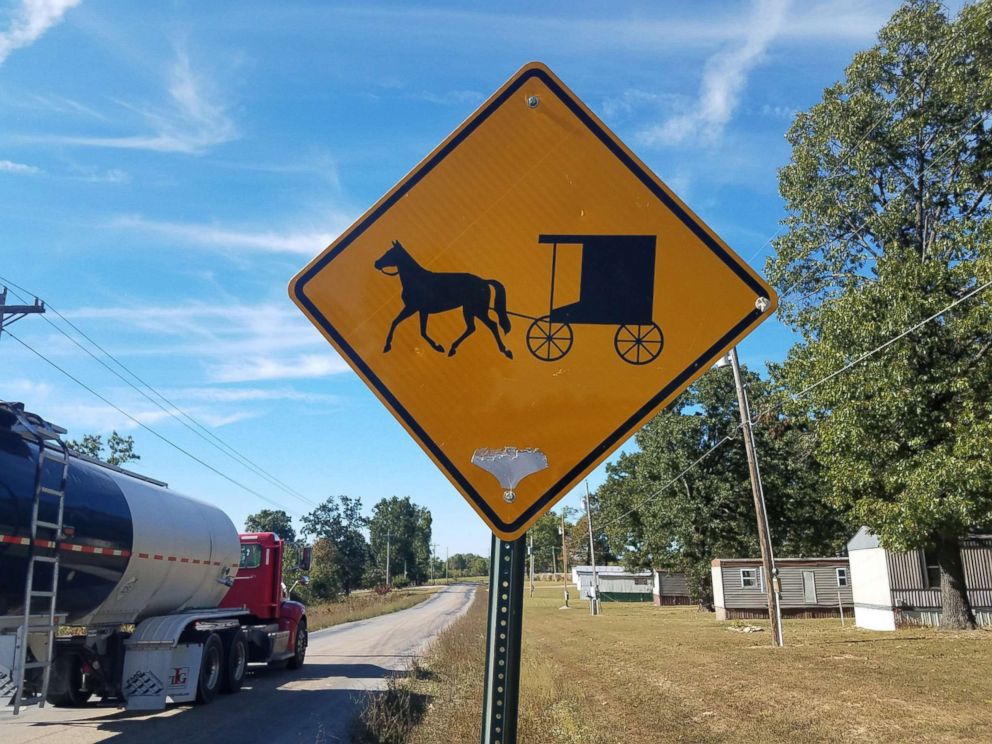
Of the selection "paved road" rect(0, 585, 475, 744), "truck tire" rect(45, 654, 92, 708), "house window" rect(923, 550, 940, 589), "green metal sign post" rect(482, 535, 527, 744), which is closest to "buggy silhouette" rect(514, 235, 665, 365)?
"green metal sign post" rect(482, 535, 527, 744)

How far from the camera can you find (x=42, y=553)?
8.51m

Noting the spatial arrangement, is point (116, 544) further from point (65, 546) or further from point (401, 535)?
point (401, 535)

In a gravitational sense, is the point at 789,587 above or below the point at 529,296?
below

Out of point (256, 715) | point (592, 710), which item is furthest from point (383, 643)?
point (592, 710)

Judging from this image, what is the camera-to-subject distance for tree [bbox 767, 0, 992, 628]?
19.7 meters

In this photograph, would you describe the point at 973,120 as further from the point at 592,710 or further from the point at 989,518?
the point at 592,710

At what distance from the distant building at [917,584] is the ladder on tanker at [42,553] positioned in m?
25.6

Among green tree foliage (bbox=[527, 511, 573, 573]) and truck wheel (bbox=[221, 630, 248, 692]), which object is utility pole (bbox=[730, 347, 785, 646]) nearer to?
truck wheel (bbox=[221, 630, 248, 692])

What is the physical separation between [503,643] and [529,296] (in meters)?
0.91

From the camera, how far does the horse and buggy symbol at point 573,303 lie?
2.13 meters

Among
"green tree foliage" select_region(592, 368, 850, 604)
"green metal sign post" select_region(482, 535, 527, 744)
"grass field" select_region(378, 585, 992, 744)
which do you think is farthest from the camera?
"green tree foliage" select_region(592, 368, 850, 604)

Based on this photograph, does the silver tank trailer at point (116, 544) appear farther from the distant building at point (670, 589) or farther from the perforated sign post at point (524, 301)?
the distant building at point (670, 589)

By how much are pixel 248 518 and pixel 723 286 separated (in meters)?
111

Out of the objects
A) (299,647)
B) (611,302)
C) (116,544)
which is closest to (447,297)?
(611,302)
